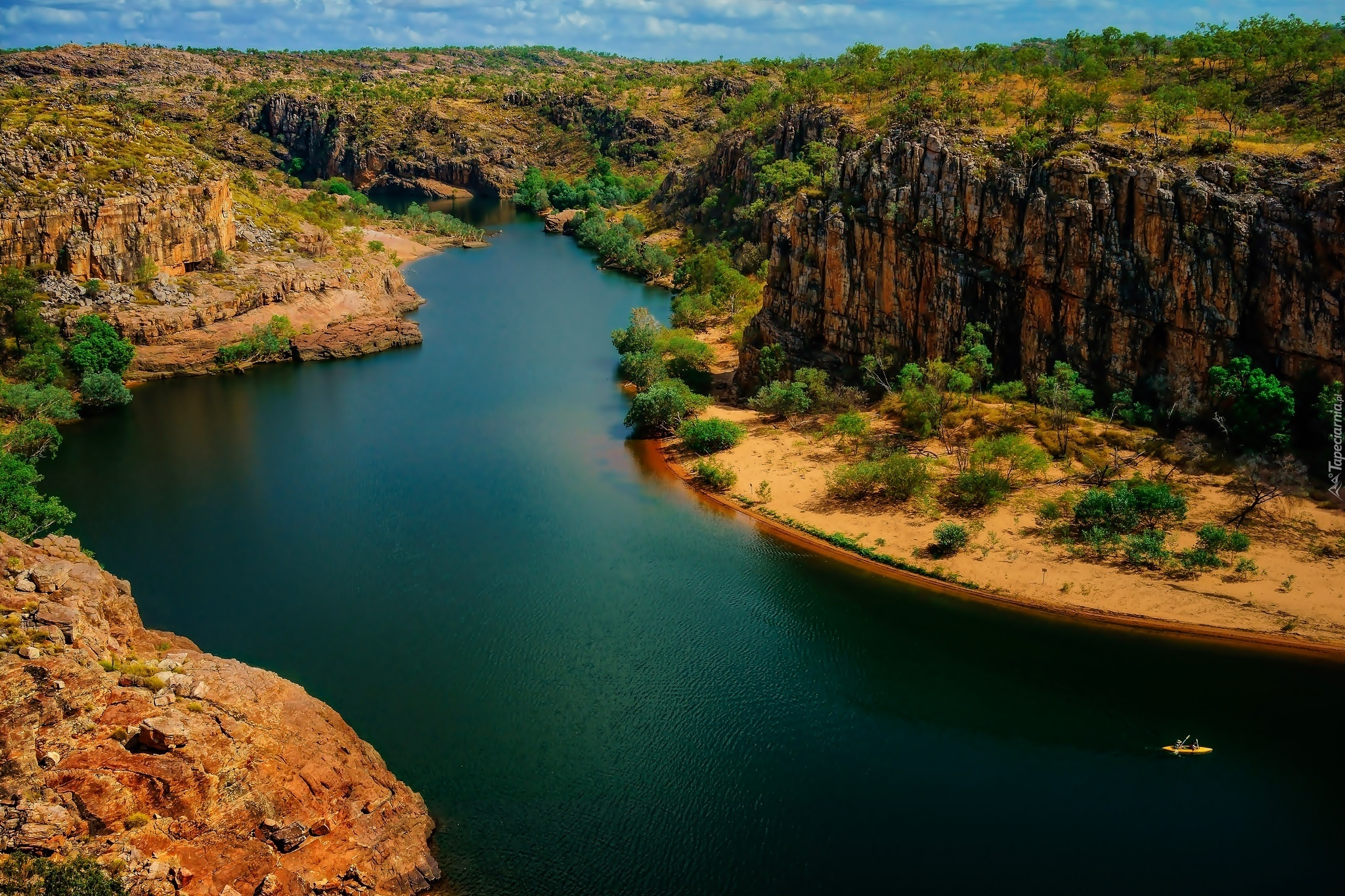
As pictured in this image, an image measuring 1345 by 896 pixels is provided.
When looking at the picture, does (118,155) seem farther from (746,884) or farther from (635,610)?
(746,884)

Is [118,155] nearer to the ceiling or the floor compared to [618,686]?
nearer to the ceiling

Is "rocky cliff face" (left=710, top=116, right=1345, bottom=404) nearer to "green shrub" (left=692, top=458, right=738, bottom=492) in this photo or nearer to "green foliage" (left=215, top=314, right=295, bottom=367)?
"green shrub" (left=692, top=458, right=738, bottom=492)

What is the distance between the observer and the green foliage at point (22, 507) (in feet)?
119

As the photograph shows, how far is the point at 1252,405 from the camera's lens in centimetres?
4359

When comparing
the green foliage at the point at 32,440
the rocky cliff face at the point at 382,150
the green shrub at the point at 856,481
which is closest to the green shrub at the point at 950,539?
the green shrub at the point at 856,481

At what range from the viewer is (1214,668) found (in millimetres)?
34094

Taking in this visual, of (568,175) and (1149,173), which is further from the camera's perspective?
(568,175)

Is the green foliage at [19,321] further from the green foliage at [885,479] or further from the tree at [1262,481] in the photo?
the tree at [1262,481]

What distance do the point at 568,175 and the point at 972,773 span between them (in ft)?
456

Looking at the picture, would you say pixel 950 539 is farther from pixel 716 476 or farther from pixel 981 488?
pixel 716 476

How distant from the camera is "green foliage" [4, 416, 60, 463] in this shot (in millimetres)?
47750

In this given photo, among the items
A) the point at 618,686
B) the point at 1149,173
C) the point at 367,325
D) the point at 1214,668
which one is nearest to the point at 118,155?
the point at 367,325

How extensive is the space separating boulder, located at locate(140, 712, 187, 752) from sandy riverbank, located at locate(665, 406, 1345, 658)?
2827cm

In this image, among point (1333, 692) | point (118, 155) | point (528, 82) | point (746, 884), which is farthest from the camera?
point (528, 82)
